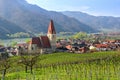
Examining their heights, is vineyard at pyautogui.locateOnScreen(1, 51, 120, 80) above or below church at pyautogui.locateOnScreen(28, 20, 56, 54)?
below

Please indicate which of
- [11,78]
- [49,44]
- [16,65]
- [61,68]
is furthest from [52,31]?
[11,78]

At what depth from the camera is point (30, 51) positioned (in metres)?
119

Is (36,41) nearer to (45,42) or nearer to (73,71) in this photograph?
(45,42)

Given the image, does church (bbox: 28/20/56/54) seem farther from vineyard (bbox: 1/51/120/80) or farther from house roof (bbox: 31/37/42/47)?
vineyard (bbox: 1/51/120/80)

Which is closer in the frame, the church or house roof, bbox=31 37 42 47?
the church

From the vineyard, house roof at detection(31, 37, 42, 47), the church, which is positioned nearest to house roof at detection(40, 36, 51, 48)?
the church

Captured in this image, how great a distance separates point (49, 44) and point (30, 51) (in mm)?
7814

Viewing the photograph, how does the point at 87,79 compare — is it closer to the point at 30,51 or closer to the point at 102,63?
the point at 102,63

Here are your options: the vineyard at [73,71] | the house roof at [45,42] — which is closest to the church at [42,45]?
the house roof at [45,42]

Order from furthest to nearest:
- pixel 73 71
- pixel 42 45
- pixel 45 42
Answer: pixel 45 42
pixel 42 45
pixel 73 71

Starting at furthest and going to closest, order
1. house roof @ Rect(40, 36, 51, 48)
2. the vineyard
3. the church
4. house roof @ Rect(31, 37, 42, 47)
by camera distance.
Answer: house roof @ Rect(40, 36, 51, 48), house roof @ Rect(31, 37, 42, 47), the church, the vineyard

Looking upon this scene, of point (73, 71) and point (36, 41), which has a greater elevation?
point (36, 41)

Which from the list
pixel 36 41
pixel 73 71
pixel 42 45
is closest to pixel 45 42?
pixel 42 45

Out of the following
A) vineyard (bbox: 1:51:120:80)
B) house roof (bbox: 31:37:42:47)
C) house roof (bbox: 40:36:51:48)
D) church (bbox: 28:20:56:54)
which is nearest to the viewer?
vineyard (bbox: 1:51:120:80)
